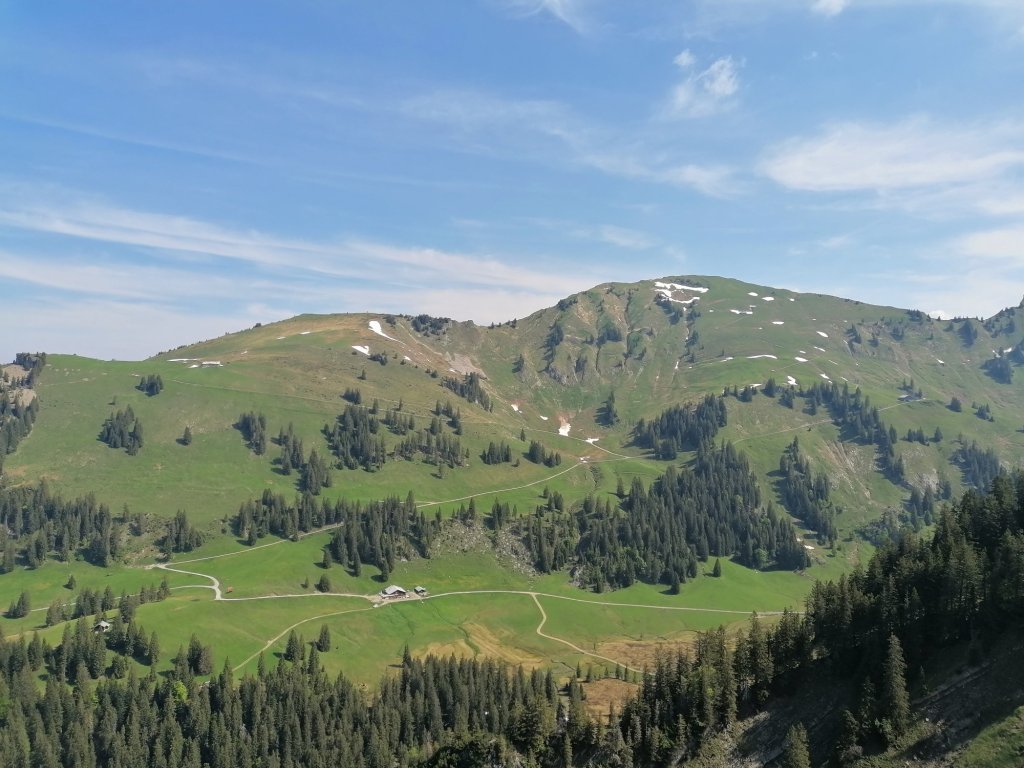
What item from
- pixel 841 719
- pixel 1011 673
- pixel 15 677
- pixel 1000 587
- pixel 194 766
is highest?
pixel 1000 587

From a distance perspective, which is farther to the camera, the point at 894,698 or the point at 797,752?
the point at 797,752

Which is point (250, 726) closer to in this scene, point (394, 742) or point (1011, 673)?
point (394, 742)

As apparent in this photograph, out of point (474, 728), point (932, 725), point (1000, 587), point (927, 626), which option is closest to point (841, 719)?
point (932, 725)

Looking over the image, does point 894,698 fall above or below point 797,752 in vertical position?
above

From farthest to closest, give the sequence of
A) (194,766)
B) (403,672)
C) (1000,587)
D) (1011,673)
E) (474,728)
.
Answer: (403,672), (474,728), (194,766), (1000,587), (1011,673)

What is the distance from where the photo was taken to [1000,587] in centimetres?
8388

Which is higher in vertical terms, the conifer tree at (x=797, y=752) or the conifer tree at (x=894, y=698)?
the conifer tree at (x=894, y=698)

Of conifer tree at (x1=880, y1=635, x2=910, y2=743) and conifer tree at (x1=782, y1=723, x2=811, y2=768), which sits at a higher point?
conifer tree at (x1=880, y1=635, x2=910, y2=743)

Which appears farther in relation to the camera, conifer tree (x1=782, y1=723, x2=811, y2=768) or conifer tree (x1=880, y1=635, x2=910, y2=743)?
conifer tree (x1=782, y1=723, x2=811, y2=768)

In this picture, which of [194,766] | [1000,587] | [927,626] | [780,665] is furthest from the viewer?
[194,766]

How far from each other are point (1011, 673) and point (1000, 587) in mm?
10521

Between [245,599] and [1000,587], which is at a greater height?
[1000,587]

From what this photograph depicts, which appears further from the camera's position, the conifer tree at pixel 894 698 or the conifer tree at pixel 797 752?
the conifer tree at pixel 797 752

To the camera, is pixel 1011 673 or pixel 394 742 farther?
pixel 394 742
